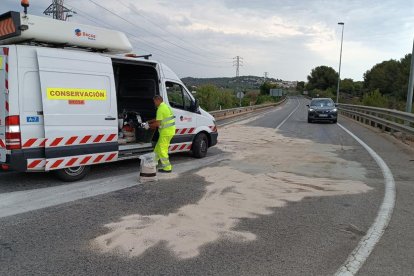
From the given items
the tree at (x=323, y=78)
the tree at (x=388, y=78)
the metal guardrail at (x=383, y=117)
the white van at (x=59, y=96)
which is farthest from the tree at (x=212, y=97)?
the tree at (x=323, y=78)

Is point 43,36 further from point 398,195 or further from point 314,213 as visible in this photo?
point 398,195

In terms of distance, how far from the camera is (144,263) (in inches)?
149

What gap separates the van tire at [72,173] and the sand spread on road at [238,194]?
2.31m

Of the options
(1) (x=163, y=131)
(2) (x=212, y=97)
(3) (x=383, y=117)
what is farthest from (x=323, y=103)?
(2) (x=212, y=97)

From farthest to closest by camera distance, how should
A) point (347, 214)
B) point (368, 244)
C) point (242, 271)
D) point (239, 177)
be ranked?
point (239, 177) < point (347, 214) < point (368, 244) < point (242, 271)

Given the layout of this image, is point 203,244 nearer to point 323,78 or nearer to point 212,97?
point 212,97

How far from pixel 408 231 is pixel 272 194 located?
7.13 ft

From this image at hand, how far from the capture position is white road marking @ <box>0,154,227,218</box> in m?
5.48

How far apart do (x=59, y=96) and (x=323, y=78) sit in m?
146

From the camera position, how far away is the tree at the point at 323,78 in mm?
139625

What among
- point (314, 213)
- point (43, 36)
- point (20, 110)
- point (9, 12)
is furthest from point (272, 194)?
point (9, 12)

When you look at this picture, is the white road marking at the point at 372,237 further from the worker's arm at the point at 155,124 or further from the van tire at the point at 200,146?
the worker's arm at the point at 155,124

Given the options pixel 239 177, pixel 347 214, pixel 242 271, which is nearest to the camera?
pixel 242 271

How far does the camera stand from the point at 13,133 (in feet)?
20.2
